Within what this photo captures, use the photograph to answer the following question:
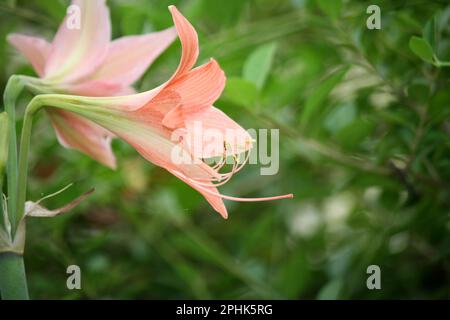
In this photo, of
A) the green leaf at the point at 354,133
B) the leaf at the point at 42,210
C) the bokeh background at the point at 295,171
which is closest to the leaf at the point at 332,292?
the bokeh background at the point at 295,171

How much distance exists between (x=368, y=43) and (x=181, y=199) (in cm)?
40

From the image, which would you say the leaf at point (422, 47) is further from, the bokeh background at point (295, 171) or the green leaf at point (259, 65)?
the green leaf at point (259, 65)

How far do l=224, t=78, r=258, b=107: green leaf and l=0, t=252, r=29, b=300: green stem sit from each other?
1.18 ft

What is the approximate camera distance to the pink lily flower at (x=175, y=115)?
0.55 m

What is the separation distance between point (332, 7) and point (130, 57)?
293mm

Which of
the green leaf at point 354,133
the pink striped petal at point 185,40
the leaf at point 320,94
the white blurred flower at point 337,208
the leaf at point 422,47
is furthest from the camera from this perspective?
the white blurred flower at point 337,208

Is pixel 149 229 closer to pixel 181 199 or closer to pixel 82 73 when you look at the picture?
pixel 181 199

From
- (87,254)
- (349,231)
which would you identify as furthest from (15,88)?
(349,231)

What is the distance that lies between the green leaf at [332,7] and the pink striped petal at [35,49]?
1.19 feet

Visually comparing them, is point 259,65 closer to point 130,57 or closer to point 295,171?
point 130,57

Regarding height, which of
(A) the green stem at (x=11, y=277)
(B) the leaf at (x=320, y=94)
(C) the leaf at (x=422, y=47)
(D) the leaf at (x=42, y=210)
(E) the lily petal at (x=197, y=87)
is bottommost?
(A) the green stem at (x=11, y=277)

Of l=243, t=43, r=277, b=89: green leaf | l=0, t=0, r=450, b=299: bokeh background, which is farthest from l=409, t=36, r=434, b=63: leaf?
l=243, t=43, r=277, b=89: green leaf

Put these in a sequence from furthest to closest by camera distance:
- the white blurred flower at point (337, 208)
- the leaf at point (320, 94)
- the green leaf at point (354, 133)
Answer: the white blurred flower at point (337, 208)
the green leaf at point (354, 133)
the leaf at point (320, 94)

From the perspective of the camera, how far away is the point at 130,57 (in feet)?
2.32
